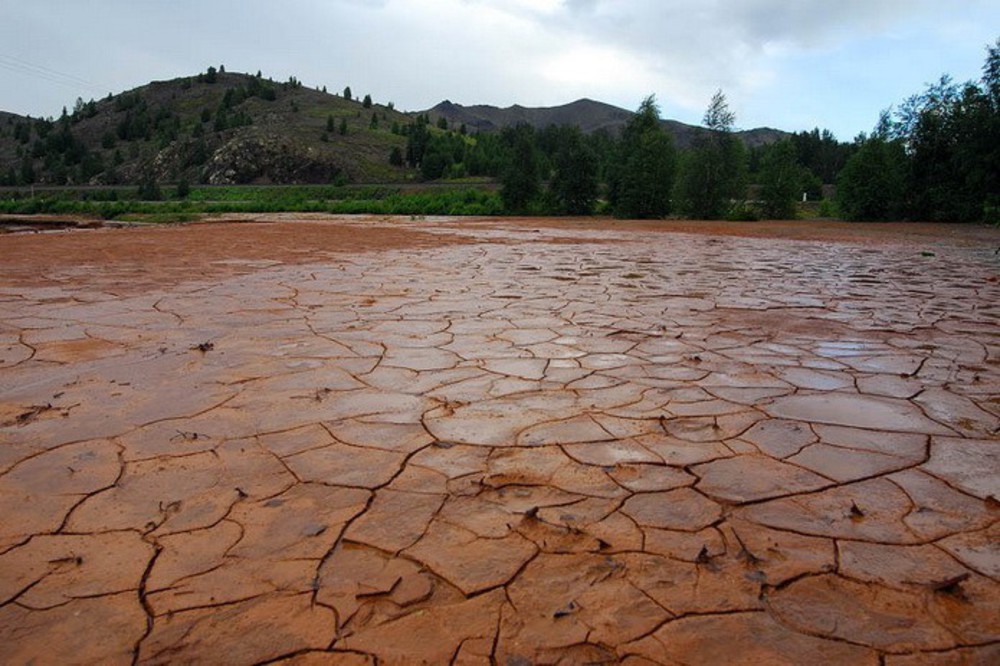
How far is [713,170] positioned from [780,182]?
8.67 feet

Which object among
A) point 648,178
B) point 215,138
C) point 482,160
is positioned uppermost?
point 215,138

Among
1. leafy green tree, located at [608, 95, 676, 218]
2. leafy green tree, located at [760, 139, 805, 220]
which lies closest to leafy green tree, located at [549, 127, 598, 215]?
leafy green tree, located at [608, 95, 676, 218]

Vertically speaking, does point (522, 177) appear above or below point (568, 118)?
below

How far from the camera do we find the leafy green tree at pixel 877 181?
20656mm

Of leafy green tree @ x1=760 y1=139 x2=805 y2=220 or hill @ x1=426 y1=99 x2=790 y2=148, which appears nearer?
leafy green tree @ x1=760 y1=139 x2=805 y2=220

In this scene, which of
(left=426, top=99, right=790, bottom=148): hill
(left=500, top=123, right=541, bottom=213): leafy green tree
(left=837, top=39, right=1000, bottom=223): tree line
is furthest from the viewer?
(left=426, top=99, right=790, bottom=148): hill

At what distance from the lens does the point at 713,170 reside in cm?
2220

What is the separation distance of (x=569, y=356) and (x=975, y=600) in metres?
2.07

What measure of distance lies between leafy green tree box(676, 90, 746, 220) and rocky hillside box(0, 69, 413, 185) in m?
39.6

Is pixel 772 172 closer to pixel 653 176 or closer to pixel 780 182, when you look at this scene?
pixel 780 182

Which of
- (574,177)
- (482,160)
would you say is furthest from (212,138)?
(574,177)

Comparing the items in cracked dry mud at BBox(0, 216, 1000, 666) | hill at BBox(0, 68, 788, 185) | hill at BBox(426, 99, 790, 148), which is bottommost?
cracked dry mud at BBox(0, 216, 1000, 666)

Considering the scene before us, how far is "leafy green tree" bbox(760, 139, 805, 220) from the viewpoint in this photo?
73.4ft

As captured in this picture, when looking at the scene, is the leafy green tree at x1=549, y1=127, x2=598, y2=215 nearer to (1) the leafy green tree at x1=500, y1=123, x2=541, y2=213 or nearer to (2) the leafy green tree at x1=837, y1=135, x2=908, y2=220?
(1) the leafy green tree at x1=500, y1=123, x2=541, y2=213
